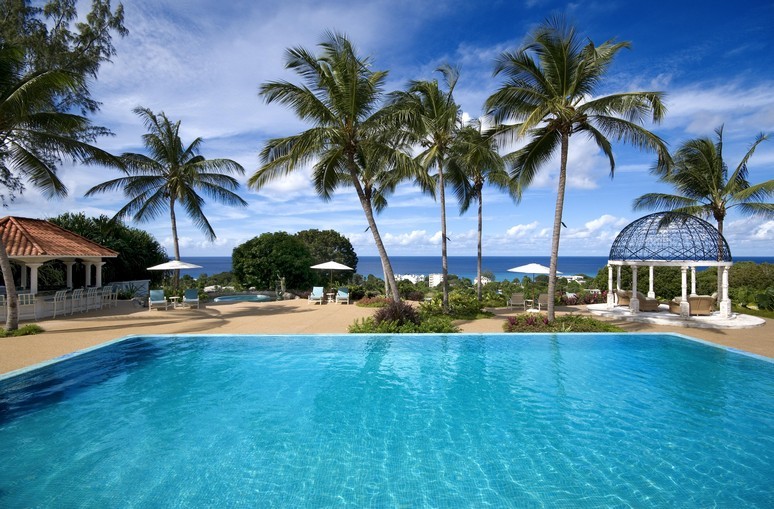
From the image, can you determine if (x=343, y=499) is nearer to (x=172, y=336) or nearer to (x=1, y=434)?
(x=1, y=434)

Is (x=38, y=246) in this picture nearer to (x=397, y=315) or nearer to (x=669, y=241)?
(x=397, y=315)

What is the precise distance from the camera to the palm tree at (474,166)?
13.5 m

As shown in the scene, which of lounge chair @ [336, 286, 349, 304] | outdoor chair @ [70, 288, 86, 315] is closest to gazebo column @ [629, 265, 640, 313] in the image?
lounge chair @ [336, 286, 349, 304]

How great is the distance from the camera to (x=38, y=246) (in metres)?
14.8

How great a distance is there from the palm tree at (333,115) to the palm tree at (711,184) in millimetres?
11944

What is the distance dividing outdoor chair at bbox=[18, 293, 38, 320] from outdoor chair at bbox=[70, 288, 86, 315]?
5.12ft

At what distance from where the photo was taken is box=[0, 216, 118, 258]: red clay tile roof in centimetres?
1451

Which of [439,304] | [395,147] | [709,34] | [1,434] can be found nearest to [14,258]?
[1,434]

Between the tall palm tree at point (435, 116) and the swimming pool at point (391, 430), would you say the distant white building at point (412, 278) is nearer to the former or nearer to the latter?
the tall palm tree at point (435, 116)

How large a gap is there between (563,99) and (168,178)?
19445 mm

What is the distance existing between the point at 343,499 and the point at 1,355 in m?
9.61

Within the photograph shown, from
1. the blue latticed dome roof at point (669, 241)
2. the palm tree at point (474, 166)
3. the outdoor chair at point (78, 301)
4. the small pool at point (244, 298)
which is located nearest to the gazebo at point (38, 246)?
the outdoor chair at point (78, 301)

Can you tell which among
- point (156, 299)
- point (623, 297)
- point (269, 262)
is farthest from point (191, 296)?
point (623, 297)

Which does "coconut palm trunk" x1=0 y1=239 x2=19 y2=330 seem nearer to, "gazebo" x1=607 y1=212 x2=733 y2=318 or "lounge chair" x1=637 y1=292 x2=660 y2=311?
"gazebo" x1=607 y1=212 x2=733 y2=318
